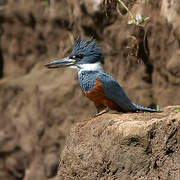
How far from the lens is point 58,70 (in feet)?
27.0

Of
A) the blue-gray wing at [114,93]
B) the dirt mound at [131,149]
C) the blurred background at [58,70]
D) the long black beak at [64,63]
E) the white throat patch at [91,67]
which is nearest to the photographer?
the dirt mound at [131,149]

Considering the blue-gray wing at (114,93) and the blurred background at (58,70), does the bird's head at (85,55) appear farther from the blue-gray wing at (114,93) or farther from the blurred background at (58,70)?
the blurred background at (58,70)

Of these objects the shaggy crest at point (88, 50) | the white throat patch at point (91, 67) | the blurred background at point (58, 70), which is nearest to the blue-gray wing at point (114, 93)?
the white throat patch at point (91, 67)

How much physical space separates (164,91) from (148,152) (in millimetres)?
3038

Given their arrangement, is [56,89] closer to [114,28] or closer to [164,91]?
[114,28]

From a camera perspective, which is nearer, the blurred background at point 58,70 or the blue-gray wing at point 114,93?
the blue-gray wing at point 114,93

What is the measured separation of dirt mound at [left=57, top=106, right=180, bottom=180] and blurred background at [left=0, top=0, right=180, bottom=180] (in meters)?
1.91

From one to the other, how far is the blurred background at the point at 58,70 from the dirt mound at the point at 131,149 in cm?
191

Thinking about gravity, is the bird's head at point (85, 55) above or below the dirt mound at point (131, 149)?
above

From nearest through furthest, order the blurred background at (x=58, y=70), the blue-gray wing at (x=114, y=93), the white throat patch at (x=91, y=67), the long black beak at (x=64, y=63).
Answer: the blue-gray wing at (x=114, y=93), the white throat patch at (x=91, y=67), the long black beak at (x=64, y=63), the blurred background at (x=58, y=70)

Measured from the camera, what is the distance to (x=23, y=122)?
8547mm

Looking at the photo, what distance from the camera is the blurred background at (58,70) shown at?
20.6 feet

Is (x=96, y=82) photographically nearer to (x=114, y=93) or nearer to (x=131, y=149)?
(x=114, y=93)

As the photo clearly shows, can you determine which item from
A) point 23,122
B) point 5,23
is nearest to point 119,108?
point 23,122
